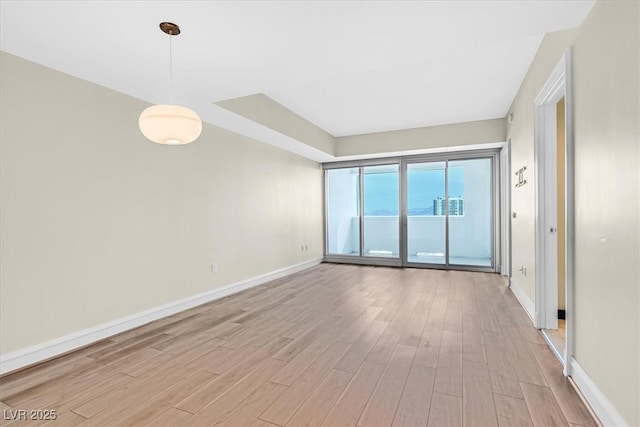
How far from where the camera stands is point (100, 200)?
114 inches

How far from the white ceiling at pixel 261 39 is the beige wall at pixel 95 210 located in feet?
1.07

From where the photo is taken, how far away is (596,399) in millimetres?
1728

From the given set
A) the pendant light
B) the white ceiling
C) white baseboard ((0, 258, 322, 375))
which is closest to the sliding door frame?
the white ceiling

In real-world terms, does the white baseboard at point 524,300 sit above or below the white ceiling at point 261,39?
below

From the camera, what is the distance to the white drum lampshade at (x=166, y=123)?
2027 millimetres

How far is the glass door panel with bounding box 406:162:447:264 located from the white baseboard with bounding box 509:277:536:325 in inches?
78.3

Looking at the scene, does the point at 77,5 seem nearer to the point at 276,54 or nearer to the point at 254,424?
the point at 276,54

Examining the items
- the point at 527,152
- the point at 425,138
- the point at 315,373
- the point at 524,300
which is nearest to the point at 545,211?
the point at 527,152

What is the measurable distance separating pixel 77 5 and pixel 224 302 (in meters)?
3.28

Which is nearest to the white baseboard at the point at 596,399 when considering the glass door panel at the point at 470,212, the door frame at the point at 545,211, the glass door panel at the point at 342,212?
the door frame at the point at 545,211

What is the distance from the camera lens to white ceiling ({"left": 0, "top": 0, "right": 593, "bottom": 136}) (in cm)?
190

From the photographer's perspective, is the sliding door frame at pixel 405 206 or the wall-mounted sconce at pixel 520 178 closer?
the wall-mounted sconce at pixel 520 178

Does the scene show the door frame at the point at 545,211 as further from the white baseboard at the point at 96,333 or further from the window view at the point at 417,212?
the white baseboard at the point at 96,333

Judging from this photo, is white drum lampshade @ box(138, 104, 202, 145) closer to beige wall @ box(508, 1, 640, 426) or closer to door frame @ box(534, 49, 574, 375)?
beige wall @ box(508, 1, 640, 426)
